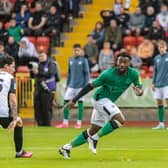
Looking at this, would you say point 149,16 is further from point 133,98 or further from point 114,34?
point 133,98

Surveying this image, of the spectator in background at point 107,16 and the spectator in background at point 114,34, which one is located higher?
the spectator in background at point 107,16

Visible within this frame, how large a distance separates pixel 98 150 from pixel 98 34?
13.7 metres

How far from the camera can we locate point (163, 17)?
95.8 ft

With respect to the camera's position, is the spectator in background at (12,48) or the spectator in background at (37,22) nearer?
the spectator in background at (12,48)

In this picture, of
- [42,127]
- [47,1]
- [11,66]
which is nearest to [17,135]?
[11,66]

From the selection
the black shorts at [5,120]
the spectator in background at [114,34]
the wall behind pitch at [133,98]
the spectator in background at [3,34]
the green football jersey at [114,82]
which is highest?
the green football jersey at [114,82]

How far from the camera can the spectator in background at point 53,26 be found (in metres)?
30.3

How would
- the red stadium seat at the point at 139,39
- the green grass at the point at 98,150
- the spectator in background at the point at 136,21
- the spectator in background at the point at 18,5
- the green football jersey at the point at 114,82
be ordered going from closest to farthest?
the green grass at the point at 98,150
the green football jersey at the point at 114,82
the red stadium seat at the point at 139,39
the spectator in background at the point at 136,21
the spectator in background at the point at 18,5

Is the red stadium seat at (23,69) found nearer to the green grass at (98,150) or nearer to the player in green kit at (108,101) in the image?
the green grass at (98,150)

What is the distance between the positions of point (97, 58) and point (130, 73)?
13.6m

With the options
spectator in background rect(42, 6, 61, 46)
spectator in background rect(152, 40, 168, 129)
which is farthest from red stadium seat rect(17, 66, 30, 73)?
spectator in background rect(152, 40, 168, 129)

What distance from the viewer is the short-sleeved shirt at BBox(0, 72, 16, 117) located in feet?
46.4

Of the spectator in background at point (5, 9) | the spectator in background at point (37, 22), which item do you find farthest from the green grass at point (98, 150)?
the spectator in background at point (5, 9)

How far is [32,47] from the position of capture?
2886cm
